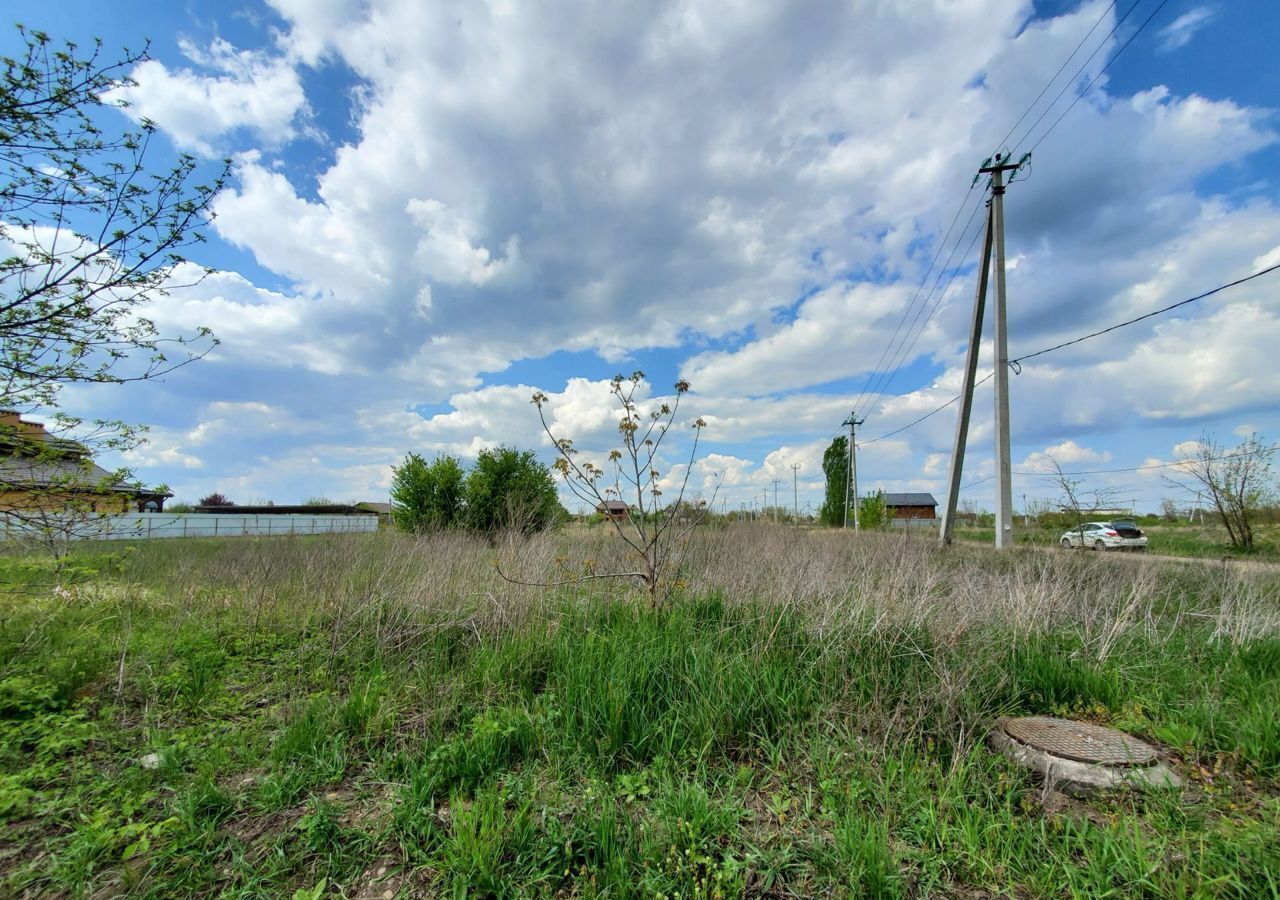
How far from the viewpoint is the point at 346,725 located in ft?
10.1

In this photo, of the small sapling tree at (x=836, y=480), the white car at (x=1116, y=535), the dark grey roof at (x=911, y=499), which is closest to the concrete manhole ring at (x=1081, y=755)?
the white car at (x=1116, y=535)

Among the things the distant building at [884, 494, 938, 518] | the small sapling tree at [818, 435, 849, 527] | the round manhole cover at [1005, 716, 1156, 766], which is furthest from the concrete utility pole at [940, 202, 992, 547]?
the distant building at [884, 494, 938, 518]

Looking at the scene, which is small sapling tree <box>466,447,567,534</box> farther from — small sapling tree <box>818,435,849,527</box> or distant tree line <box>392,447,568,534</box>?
small sapling tree <box>818,435,849,527</box>

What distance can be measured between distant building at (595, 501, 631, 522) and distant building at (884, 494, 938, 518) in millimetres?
53771

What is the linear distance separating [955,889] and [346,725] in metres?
3.32

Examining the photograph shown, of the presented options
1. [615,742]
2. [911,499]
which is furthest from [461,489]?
[911,499]

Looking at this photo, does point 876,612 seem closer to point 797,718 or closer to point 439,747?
point 797,718

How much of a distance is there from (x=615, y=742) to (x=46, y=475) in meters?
4.74

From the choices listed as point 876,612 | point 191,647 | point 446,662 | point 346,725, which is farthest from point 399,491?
point 876,612

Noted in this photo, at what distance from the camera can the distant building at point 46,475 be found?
3574 mm

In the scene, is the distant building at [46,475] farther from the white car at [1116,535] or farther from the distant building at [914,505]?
the distant building at [914,505]

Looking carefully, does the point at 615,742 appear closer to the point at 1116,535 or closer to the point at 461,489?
the point at 461,489

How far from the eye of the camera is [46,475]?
3746 millimetres

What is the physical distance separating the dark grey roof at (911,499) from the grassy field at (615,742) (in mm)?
55058
